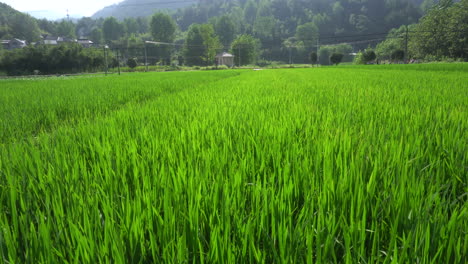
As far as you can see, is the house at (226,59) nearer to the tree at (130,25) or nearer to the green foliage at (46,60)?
the green foliage at (46,60)

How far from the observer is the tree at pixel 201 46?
63281 millimetres

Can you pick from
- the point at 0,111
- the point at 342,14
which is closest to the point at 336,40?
the point at 342,14

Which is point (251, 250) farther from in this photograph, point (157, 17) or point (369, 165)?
point (157, 17)

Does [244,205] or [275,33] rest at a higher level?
[275,33]

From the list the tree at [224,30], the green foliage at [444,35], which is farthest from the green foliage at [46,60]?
the tree at [224,30]

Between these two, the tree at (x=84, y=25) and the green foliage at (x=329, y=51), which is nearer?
the green foliage at (x=329, y=51)

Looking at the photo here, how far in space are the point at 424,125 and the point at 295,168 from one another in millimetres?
1195

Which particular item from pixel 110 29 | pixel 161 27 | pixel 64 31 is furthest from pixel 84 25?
pixel 161 27

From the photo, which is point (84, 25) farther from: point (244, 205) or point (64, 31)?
point (244, 205)

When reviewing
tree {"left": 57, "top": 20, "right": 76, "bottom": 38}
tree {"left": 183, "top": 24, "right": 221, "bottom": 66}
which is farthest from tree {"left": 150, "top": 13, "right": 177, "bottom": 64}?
tree {"left": 57, "top": 20, "right": 76, "bottom": 38}

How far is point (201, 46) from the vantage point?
7044 centimetres

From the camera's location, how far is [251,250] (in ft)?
1.82

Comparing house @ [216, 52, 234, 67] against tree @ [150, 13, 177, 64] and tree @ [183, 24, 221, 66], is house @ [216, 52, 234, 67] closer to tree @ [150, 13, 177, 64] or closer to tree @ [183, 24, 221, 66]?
tree @ [183, 24, 221, 66]

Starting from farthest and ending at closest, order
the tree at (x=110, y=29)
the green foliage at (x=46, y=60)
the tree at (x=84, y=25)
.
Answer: the tree at (x=84, y=25)
the tree at (x=110, y=29)
the green foliage at (x=46, y=60)
